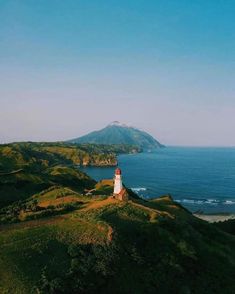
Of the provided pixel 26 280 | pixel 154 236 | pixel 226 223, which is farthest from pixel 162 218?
pixel 226 223

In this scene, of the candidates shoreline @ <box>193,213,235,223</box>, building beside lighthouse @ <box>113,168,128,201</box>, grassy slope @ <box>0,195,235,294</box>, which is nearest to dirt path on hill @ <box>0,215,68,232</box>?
grassy slope @ <box>0,195,235,294</box>

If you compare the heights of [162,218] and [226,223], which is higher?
[162,218]

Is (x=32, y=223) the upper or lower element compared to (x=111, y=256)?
upper

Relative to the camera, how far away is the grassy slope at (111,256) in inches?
992

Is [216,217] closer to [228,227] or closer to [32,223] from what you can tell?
[228,227]

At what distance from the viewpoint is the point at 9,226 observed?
3378cm

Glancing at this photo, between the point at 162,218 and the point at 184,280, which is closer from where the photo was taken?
the point at 184,280

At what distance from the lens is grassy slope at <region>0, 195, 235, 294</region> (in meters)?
25.2

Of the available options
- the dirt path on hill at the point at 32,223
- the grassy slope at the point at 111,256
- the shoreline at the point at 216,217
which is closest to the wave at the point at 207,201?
the shoreline at the point at 216,217

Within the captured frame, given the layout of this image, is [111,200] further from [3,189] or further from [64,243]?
[3,189]

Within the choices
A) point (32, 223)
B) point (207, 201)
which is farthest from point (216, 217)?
point (32, 223)

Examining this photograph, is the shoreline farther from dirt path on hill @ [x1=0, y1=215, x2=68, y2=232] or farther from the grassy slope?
dirt path on hill @ [x1=0, y1=215, x2=68, y2=232]

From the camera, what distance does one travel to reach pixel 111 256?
2878 cm

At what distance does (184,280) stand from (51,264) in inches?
429
